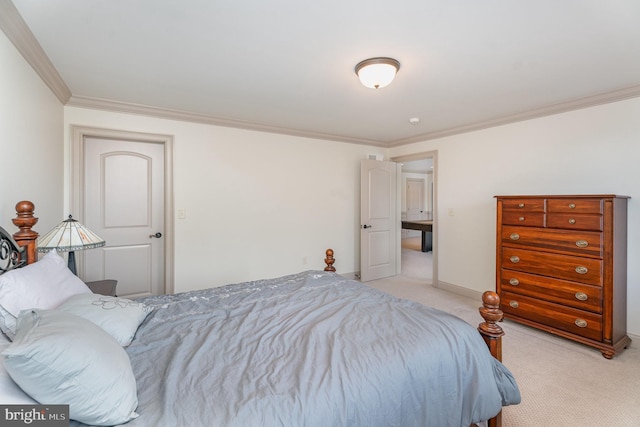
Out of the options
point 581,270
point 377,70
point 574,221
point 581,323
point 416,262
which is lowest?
point 416,262

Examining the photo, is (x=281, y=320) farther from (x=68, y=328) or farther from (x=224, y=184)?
(x=224, y=184)

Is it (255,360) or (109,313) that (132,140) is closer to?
(109,313)

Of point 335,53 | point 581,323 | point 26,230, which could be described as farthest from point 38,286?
point 581,323

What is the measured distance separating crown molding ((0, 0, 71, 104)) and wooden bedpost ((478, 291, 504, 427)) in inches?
117

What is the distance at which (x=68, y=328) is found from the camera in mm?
958

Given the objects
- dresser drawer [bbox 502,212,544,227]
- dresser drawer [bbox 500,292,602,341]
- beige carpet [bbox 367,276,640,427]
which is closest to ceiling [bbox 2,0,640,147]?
dresser drawer [bbox 502,212,544,227]

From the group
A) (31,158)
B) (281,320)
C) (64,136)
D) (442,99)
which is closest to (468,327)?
(281,320)

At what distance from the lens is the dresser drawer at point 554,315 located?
2619 millimetres

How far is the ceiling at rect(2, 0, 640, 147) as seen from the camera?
1.67m

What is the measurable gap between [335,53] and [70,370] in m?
2.19

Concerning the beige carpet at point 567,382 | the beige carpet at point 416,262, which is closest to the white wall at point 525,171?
the beige carpet at point 567,382

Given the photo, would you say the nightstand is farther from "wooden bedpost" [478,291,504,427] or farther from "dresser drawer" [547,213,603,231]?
"dresser drawer" [547,213,603,231]

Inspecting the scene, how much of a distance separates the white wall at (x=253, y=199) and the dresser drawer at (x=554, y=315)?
2.35 meters

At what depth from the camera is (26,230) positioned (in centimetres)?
165
